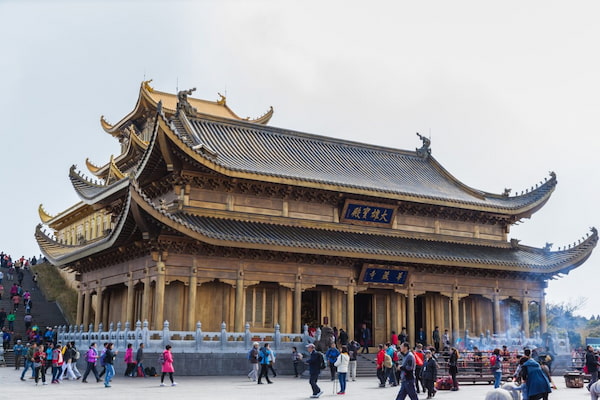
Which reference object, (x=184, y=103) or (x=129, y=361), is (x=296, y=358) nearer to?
(x=129, y=361)

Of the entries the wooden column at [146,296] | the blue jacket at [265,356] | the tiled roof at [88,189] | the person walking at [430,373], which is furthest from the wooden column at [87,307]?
the person walking at [430,373]

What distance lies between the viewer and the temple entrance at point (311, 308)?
1184 inches

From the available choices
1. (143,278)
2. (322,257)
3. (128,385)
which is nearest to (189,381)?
(128,385)

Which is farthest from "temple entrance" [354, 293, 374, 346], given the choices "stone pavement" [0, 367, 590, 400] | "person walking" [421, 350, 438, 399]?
"person walking" [421, 350, 438, 399]

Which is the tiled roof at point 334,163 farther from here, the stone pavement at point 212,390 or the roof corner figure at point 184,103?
the stone pavement at point 212,390

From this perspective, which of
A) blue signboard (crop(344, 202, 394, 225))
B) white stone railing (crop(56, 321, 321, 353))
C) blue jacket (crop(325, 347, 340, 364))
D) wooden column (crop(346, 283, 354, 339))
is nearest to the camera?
blue jacket (crop(325, 347, 340, 364))

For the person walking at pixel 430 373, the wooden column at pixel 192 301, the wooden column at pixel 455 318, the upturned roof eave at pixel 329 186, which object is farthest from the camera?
the wooden column at pixel 455 318

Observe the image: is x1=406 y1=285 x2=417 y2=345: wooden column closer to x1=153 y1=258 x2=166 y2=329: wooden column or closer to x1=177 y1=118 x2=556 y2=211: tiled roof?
x1=177 y1=118 x2=556 y2=211: tiled roof

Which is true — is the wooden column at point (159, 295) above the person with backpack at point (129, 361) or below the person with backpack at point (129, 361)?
above

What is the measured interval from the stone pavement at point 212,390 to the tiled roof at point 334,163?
9.08 m

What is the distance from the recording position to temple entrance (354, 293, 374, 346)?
104ft

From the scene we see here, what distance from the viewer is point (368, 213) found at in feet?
103

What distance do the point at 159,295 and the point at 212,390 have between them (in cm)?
751

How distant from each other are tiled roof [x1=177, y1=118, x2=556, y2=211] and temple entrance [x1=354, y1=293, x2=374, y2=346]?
16.4ft
